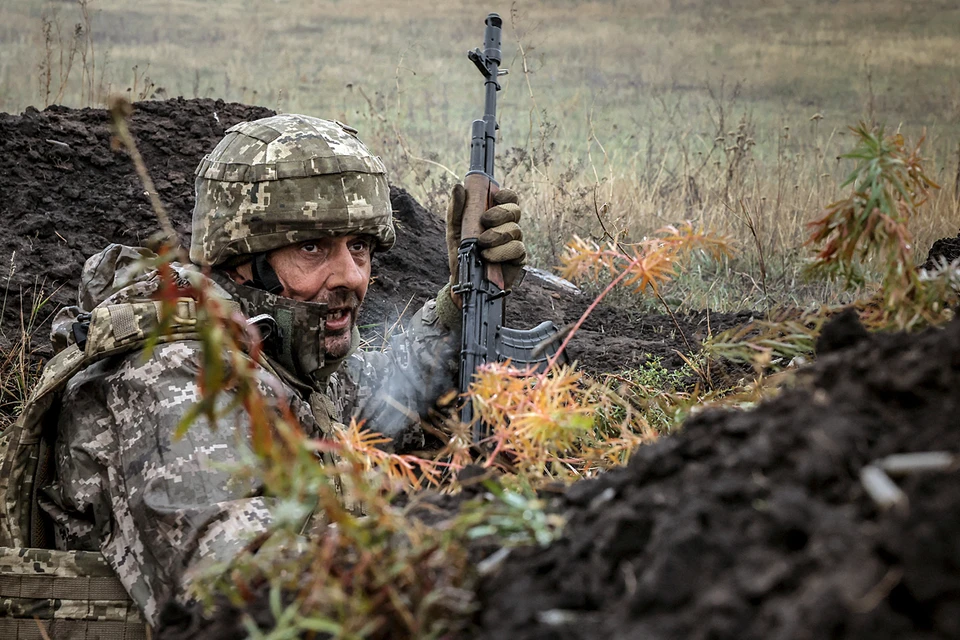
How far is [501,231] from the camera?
123 inches

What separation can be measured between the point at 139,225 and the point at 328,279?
2.90m

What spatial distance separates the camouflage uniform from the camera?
2023 mm

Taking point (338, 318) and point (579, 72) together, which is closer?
point (338, 318)

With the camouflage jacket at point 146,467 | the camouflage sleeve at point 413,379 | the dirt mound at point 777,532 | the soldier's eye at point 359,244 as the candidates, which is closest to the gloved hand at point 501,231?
the camouflage sleeve at point 413,379

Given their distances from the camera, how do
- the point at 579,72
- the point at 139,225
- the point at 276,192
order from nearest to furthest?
1. the point at 276,192
2. the point at 139,225
3. the point at 579,72

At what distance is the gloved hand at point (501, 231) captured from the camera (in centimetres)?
311

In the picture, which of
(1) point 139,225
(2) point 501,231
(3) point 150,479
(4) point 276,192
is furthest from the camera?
(1) point 139,225

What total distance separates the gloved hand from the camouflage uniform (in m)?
0.34

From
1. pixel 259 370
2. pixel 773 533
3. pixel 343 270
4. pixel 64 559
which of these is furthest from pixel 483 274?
pixel 773 533

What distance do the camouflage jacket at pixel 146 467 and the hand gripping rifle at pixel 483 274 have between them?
0.65 m

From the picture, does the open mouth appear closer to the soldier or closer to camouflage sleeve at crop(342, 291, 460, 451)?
the soldier

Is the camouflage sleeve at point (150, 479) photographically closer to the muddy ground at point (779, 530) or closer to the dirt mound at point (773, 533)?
the dirt mound at point (773, 533)

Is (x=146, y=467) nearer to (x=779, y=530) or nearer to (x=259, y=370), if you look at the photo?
(x=259, y=370)

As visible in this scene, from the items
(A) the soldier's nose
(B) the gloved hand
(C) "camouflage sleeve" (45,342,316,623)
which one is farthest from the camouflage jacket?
(B) the gloved hand
